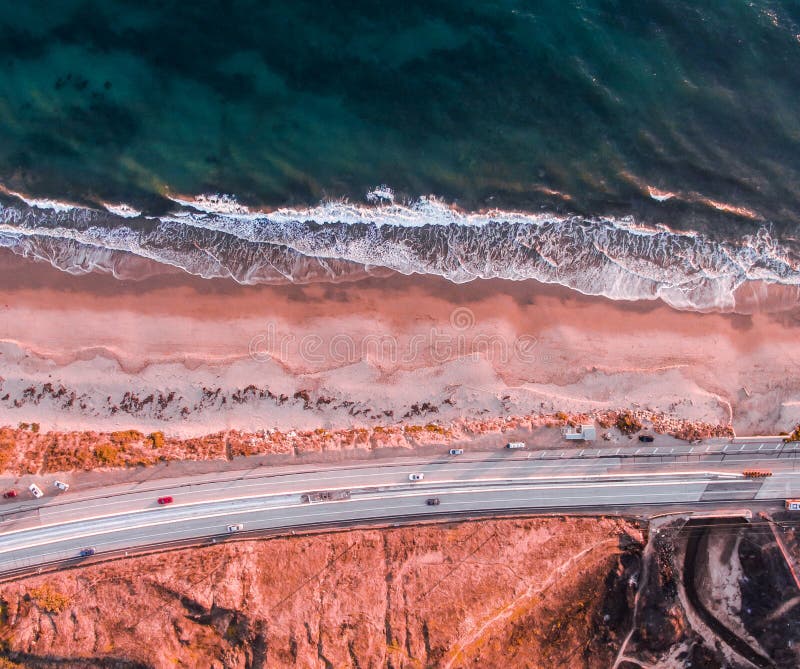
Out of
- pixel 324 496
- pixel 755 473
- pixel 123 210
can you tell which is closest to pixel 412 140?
pixel 123 210

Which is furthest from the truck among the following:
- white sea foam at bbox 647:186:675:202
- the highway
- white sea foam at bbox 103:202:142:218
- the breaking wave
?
white sea foam at bbox 647:186:675:202

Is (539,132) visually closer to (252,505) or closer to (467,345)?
(467,345)

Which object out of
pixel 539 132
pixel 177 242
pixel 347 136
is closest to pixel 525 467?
pixel 539 132

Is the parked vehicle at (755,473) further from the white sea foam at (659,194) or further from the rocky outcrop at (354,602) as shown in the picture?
the white sea foam at (659,194)

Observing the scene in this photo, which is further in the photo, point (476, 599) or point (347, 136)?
point (347, 136)

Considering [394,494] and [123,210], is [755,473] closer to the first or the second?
[394,494]

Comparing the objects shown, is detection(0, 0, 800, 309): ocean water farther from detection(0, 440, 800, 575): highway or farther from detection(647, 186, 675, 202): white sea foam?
detection(0, 440, 800, 575): highway

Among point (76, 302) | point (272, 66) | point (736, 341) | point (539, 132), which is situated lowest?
point (736, 341)
